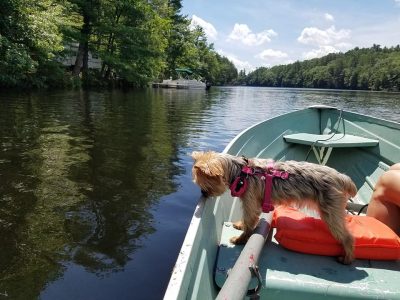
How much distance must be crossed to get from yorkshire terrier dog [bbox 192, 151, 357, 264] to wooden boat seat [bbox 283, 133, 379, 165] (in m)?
4.06

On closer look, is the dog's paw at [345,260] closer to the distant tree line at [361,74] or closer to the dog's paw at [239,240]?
the dog's paw at [239,240]

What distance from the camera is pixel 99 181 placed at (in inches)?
306

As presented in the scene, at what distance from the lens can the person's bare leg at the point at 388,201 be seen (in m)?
3.87

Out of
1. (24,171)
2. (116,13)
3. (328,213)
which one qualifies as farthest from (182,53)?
(328,213)

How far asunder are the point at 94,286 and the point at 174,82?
5795 cm

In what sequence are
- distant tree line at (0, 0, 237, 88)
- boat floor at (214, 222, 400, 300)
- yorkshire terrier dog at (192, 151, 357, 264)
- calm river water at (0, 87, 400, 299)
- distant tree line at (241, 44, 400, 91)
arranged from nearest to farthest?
boat floor at (214, 222, 400, 300), yorkshire terrier dog at (192, 151, 357, 264), calm river water at (0, 87, 400, 299), distant tree line at (0, 0, 237, 88), distant tree line at (241, 44, 400, 91)

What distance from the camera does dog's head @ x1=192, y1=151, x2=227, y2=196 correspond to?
3623mm

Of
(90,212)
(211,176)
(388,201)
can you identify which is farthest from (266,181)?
Answer: (90,212)

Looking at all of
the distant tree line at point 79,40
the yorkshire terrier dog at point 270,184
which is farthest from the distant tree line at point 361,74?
the yorkshire terrier dog at point 270,184

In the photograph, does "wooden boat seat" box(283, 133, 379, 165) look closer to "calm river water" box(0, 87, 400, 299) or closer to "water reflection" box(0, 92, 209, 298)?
"calm river water" box(0, 87, 400, 299)

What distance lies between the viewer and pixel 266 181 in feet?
12.0

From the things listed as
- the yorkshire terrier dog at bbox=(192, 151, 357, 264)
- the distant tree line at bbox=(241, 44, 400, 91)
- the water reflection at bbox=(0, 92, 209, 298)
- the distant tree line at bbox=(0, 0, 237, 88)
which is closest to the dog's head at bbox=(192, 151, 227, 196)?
the yorkshire terrier dog at bbox=(192, 151, 357, 264)

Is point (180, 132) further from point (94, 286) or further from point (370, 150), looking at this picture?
point (94, 286)

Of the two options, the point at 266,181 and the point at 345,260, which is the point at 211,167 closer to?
the point at 266,181
